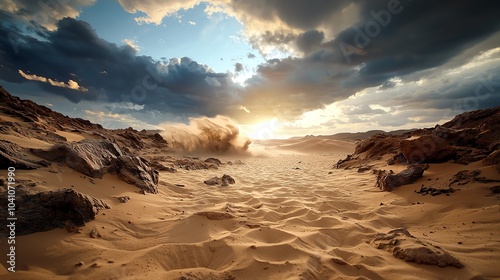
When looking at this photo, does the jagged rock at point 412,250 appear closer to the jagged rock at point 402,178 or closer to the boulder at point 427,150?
the jagged rock at point 402,178

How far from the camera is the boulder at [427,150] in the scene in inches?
214

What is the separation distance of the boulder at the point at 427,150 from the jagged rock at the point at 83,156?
7.26 metres

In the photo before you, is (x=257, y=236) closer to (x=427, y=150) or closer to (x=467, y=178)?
(x=467, y=178)

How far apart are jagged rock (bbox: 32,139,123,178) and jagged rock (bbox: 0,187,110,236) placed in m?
1.18

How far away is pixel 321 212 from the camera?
3.83m

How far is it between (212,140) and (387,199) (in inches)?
531

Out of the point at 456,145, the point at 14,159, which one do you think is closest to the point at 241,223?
the point at 14,159

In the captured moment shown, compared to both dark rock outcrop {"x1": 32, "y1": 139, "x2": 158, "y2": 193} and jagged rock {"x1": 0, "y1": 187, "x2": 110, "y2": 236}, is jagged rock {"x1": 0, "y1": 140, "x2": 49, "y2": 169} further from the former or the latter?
jagged rock {"x1": 0, "y1": 187, "x2": 110, "y2": 236}

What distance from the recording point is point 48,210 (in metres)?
2.40

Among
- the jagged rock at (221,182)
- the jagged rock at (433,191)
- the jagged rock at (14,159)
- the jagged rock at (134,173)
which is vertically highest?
the jagged rock at (14,159)

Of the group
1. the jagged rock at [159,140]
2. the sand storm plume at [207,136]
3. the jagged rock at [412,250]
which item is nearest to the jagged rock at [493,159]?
the jagged rock at [412,250]

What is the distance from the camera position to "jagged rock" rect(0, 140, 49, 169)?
116 inches

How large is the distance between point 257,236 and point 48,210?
235cm

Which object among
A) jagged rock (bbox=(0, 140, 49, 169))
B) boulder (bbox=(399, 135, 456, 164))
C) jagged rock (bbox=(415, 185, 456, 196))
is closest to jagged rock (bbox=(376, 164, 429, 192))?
jagged rock (bbox=(415, 185, 456, 196))
